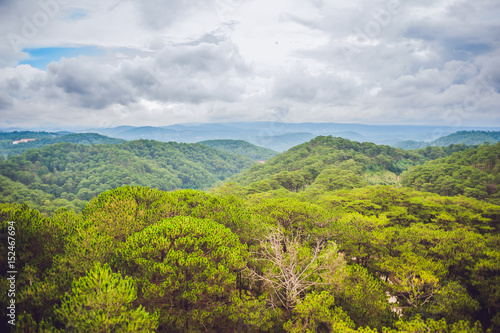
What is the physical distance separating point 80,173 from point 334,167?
13731 centimetres

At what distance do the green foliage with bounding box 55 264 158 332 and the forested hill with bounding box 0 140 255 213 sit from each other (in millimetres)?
76848

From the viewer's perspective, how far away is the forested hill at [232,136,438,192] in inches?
2726

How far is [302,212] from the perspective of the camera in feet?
65.9

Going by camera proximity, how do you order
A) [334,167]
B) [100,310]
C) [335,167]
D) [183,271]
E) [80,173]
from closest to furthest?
1. [100,310]
2. [183,271]
3. [335,167]
4. [334,167]
5. [80,173]

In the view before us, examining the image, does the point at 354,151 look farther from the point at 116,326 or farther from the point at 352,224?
the point at 116,326

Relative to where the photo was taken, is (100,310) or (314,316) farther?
(314,316)

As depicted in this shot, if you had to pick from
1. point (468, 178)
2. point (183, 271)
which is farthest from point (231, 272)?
point (468, 178)

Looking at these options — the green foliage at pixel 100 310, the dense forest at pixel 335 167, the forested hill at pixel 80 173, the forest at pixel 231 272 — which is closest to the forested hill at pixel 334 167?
the dense forest at pixel 335 167

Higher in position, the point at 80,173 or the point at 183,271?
the point at 183,271

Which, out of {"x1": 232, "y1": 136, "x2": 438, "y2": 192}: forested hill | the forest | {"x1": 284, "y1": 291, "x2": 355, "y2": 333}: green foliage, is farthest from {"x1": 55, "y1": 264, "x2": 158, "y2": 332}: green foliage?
{"x1": 232, "y1": 136, "x2": 438, "y2": 192}: forested hill

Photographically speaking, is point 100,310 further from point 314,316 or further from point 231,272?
point 314,316

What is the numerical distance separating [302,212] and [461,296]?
10.8 m

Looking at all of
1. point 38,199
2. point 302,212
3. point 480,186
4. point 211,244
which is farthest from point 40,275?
point 38,199

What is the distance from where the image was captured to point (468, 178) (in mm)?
57500
